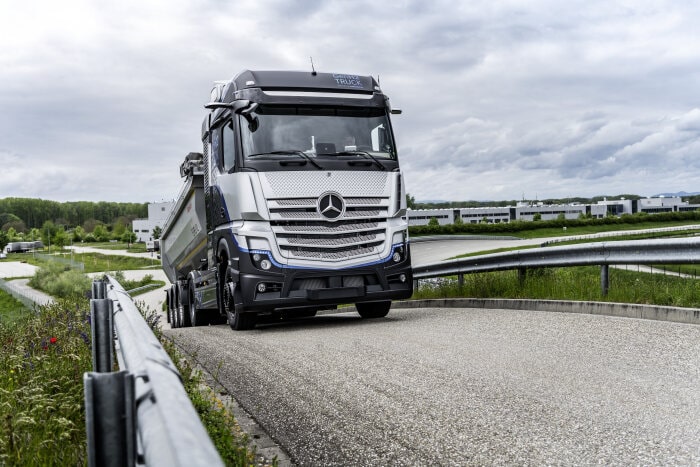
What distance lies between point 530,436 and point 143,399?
9.99ft

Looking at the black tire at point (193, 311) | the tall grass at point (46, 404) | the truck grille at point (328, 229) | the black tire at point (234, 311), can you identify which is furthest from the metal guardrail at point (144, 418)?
the black tire at point (193, 311)

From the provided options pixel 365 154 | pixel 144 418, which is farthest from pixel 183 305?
pixel 144 418

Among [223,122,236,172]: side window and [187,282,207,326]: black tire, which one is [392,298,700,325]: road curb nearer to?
[187,282,207,326]: black tire

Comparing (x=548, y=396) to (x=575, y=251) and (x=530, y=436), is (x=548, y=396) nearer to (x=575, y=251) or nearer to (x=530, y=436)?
(x=530, y=436)

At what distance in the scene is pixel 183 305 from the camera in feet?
52.2

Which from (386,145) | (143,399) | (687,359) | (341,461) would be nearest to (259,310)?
(386,145)

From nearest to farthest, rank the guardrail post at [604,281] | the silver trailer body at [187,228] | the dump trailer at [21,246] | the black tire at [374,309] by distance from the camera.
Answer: the guardrail post at [604,281], the black tire at [374,309], the silver trailer body at [187,228], the dump trailer at [21,246]

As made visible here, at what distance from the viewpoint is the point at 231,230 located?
10820 mm

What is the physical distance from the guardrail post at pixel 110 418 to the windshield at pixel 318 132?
869 cm

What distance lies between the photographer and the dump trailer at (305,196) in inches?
413

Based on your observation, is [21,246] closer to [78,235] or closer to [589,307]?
[78,235]

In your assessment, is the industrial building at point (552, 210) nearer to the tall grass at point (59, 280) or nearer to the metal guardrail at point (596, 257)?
the tall grass at point (59, 280)

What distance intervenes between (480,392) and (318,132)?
6148 mm

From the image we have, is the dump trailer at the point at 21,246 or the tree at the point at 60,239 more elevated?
the tree at the point at 60,239
